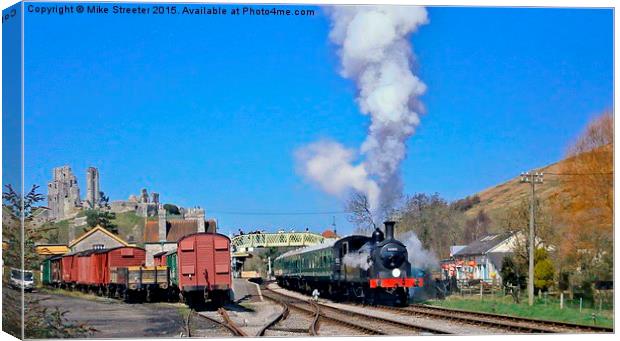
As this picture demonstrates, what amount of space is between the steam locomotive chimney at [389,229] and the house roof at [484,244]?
2391 millimetres

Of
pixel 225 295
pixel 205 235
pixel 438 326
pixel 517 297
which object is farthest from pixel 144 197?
pixel 517 297

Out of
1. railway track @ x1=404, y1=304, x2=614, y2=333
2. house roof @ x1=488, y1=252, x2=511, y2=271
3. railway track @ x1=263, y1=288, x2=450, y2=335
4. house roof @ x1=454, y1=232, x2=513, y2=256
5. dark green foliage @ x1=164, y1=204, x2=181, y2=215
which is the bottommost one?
railway track @ x1=263, y1=288, x2=450, y2=335

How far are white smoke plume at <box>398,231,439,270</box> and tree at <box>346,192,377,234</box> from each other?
135 cm

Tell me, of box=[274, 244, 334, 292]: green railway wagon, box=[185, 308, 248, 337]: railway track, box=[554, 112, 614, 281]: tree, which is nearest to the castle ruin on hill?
box=[185, 308, 248, 337]: railway track

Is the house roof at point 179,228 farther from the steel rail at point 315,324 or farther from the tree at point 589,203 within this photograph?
the tree at point 589,203

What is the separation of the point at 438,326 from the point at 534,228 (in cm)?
510

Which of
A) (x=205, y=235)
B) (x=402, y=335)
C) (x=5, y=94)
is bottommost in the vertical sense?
(x=402, y=335)

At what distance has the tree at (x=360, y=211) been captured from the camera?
2880cm

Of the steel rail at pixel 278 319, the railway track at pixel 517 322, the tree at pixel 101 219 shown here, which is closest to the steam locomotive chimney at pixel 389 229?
the railway track at pixel 517 322

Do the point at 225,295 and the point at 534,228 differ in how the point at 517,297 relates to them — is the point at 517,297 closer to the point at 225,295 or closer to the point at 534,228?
the point at 534,228

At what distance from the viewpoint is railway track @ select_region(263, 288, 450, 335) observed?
85.6 ft

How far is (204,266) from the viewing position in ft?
102

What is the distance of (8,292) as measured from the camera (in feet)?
86.0

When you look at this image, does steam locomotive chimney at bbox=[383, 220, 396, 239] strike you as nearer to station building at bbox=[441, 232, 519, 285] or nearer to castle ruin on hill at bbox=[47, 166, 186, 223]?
station building at bbox=[441, 232, 519, 285]
